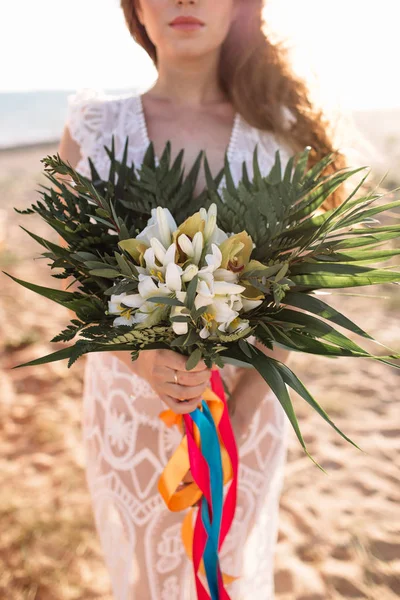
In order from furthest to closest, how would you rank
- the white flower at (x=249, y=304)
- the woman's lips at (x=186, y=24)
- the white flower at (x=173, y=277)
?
the woman's lips at (x=186, y=24)
the white flower at (x=249, y=304)
the white flower at (x=173, y=277)

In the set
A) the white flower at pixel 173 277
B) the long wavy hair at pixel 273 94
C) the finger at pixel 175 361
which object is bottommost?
the finger at pixel 175 361

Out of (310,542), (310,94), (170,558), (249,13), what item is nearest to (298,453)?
(310,542)

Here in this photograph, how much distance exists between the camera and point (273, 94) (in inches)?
64.2

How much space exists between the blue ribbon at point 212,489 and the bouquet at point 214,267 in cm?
24

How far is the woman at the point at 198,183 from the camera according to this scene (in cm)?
150

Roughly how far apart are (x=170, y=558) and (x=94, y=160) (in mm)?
→ 1149

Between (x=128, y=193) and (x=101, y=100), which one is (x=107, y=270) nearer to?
(x=128, y=193)

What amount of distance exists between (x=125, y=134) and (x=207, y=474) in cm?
98

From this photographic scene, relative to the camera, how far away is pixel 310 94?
1651 mm

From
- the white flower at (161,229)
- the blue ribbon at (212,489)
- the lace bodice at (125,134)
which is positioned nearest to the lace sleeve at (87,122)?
the lace bodice at (125,134)

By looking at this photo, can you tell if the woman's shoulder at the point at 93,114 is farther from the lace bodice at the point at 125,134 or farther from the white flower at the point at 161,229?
the white flower at the point at 161,229

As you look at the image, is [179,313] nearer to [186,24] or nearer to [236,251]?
[236,251]

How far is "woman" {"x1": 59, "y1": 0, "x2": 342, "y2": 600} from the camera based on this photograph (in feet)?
4.93

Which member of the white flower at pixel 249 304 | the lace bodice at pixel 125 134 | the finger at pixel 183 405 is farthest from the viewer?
the lace bodice at pixel 125 134
